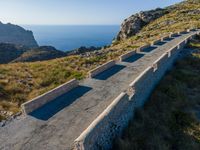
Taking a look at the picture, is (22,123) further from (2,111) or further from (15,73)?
(15,73)

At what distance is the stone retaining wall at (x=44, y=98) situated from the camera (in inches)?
457

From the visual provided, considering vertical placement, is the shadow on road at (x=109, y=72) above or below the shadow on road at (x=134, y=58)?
above

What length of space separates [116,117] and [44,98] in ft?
13.9

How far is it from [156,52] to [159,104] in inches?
484

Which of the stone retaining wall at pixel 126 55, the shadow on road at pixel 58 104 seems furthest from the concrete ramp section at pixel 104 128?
the stone retaining wall at pixel 126 55

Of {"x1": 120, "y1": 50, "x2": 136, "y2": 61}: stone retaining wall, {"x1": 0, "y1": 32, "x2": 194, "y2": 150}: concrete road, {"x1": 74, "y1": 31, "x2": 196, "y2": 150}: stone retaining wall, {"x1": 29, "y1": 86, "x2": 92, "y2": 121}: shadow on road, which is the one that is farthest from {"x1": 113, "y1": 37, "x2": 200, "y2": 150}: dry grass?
{"x1": 120, "y1": 50, "x2": 136, "y2": 61}: stone retaining wall

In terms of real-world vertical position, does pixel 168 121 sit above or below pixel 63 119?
below

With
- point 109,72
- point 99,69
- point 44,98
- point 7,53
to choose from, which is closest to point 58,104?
point 44,98

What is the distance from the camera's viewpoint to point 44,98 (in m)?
12.5

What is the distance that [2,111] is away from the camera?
14.3 metres

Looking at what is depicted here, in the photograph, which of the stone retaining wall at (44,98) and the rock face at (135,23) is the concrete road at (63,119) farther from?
the rock face at (135,23)

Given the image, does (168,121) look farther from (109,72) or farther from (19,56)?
(19,56)

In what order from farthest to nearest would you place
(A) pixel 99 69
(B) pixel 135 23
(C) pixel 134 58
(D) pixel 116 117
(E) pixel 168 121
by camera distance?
(B) pixel 135 23
(C) pixel 134 58
(A) pixel 99 69
(E) pixel 168 121
(D) pixel 116 117

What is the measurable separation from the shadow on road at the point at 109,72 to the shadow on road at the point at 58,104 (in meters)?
2.47
